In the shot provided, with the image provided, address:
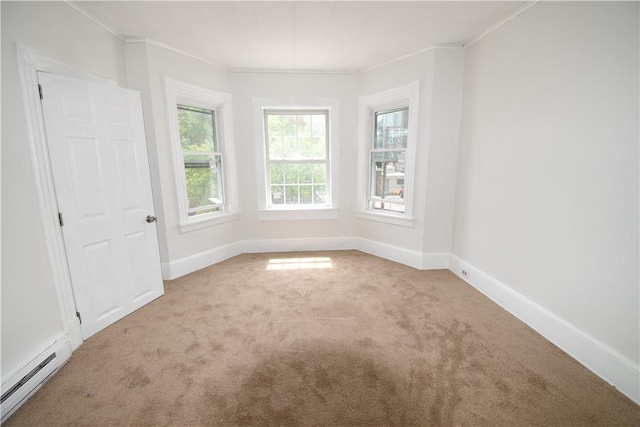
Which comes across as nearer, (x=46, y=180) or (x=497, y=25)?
(x=46, y=180)

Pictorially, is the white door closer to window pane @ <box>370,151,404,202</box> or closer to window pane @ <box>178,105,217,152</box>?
window pane @ <box>178,105,217,152</box>

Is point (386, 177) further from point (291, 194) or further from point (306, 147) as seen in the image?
point (291, 194)

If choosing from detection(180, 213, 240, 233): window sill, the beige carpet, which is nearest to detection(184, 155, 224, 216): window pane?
detection(180, 213, 240, 233): window sill

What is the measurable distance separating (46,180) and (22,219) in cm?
33

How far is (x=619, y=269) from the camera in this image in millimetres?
1634

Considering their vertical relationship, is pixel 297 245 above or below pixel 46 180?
below

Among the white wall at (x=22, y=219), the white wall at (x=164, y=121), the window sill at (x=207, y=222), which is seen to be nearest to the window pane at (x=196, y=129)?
the white wall at (x=164, y=121)

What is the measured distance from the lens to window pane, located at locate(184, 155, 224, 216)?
342 centimetres

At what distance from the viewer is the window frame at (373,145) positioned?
327cm

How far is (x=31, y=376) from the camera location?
64.9 inches

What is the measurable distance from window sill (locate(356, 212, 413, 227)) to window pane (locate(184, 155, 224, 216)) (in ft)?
6.77

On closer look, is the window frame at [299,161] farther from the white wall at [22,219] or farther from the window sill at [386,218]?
the white wall at [22,219]

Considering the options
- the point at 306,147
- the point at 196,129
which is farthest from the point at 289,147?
the point at 196,129

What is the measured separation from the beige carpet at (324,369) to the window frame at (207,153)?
1058 millimetres
